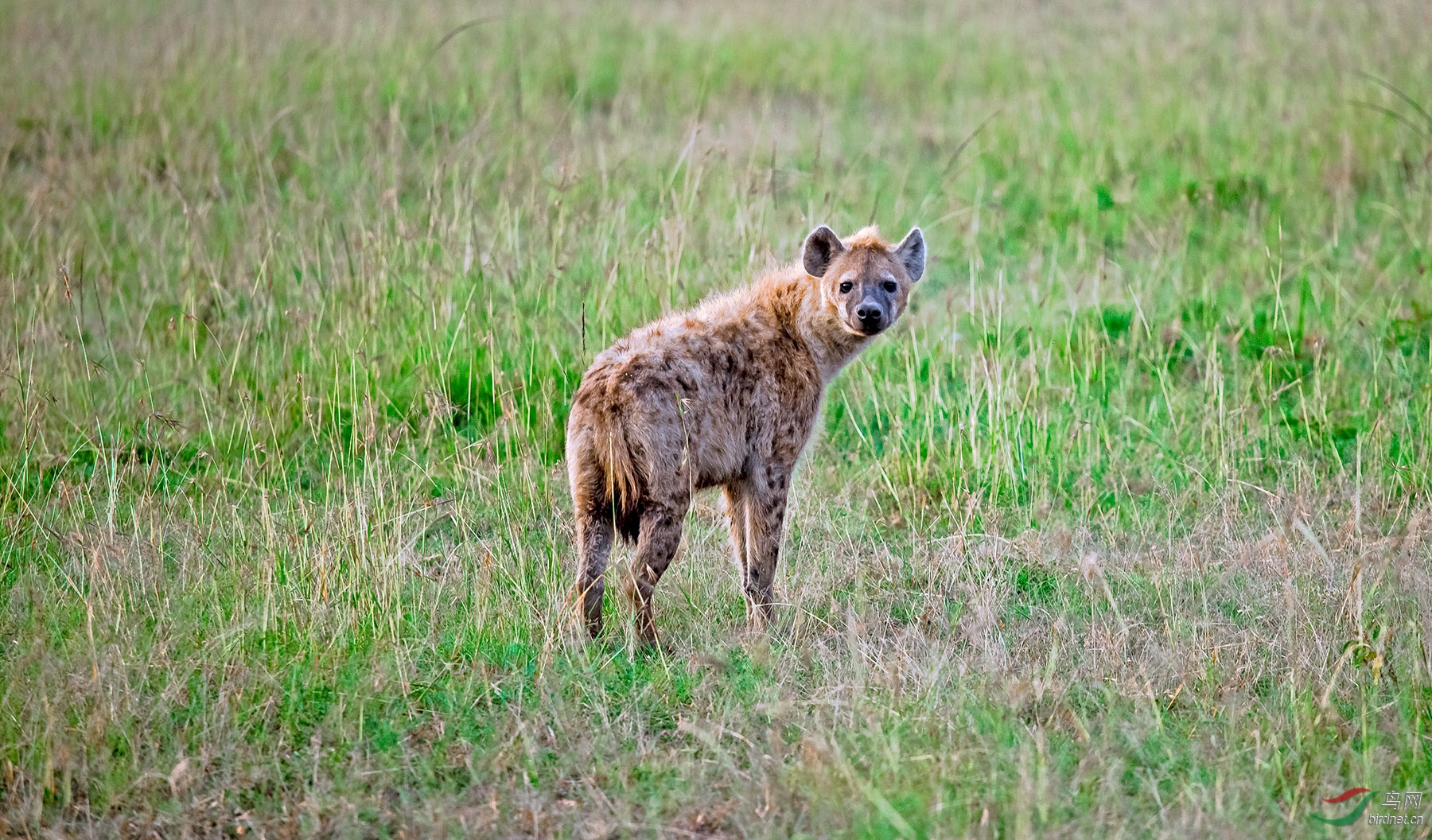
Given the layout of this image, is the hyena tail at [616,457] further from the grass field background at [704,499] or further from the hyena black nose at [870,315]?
the hyena black nose at [870,315]

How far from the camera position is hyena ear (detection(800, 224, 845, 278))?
486cm

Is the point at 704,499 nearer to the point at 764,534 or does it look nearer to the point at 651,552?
the point at 764,534

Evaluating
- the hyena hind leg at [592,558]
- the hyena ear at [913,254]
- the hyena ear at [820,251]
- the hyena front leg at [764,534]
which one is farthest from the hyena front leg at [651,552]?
the hyena ear at [913,254]

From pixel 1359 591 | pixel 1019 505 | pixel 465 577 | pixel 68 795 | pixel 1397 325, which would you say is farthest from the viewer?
pixel 1397 325

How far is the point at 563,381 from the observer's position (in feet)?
19.6

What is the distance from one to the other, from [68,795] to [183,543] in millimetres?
1488

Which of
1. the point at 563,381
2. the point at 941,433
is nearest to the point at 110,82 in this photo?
the point at 563,381

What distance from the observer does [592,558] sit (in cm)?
423

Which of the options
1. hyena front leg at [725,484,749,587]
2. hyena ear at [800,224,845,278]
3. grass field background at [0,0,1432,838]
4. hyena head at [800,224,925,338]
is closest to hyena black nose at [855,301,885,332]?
hyena head at [800,224,925,338]

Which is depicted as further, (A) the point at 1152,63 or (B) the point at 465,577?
(A) the point at 1152,63

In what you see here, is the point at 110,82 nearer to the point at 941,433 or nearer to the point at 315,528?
the point at 315,528

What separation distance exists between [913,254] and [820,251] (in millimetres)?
482

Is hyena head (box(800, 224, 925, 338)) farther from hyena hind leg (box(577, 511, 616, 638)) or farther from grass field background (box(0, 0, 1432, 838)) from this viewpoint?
hyena hind leg (box(577, 511, 616, 638))

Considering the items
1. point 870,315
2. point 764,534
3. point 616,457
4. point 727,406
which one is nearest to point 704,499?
point 764,534
